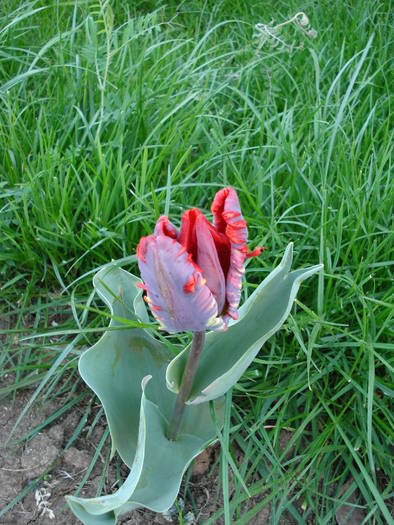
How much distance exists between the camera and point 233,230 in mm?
788

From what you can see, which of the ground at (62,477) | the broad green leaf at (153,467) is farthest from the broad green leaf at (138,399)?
the ground at (62,477)

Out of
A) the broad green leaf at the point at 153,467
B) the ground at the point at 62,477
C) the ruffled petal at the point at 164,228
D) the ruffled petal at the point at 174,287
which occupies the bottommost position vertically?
the ground at the point at 62,477

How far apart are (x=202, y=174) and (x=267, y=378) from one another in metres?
0.54

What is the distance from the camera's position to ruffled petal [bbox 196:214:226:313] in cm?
77

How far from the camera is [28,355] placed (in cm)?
136

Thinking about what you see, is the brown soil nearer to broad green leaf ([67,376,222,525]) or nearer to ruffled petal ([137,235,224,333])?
broad green leaf ([67,376,222,525])

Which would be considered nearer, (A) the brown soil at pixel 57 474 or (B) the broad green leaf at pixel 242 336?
(B) the broad green leaf at pixel 242 336

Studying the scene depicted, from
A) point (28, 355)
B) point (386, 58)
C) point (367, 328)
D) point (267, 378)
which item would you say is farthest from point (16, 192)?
point (386, 58)

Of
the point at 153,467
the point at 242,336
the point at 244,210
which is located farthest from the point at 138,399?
the point at 244,210

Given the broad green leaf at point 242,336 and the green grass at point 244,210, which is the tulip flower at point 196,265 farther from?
the green grass at point 244,210

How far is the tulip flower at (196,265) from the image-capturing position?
2.45ft

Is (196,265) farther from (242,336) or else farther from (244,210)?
(244,210)

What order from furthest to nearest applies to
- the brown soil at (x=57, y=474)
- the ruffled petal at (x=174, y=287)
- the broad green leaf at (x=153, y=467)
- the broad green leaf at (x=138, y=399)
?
1. the brown soil at (x=57, y=474)
2. the broad green leaf at (x=138, y=399)
3. the broad green leaf at (x=153, y=467)
4. the ruffled petal at (x=174, y=287)

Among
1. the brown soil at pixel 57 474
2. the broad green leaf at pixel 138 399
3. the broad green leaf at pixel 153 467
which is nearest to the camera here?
the broad green leaf at pixel 153 467
